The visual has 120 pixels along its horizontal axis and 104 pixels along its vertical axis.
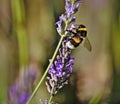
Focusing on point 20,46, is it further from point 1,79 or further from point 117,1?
point 117,1

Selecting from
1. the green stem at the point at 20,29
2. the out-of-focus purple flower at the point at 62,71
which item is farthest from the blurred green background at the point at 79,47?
the out-of-focus purple flower at the point at 62,71

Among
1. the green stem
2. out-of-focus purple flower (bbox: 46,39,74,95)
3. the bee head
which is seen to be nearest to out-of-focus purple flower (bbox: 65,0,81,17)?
out-of-focus purple flower (bbox: 46,39,74,95)

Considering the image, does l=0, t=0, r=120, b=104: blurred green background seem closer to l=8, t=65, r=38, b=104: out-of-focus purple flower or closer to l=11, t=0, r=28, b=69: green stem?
l=11, t=0, r=28, b=69: green stem

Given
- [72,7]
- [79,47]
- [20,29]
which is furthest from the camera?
[79,47]

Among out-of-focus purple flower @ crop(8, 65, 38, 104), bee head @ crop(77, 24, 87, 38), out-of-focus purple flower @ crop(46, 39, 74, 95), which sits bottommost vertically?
out-of-focus purple flower @ crop(8, 65, 38, 104)

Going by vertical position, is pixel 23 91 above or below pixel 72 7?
below

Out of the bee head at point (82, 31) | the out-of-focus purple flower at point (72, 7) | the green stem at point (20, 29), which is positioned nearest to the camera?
the out-of-focus purple flower at point (72, 7)

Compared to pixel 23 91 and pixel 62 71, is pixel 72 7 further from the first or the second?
pixel 23 91

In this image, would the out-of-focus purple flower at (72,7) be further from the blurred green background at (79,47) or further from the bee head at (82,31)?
the blurred green background at (79,47)

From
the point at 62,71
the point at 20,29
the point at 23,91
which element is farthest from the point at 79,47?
the point at 62,71
